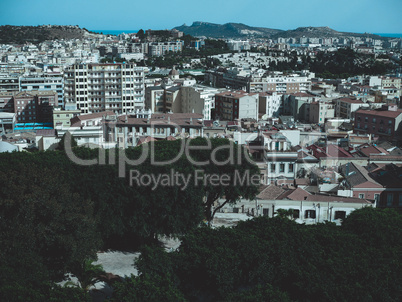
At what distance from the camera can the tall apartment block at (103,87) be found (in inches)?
1843

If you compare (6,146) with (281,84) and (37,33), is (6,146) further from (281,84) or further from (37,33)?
(37,33)

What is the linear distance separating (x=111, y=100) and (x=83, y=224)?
34.2 m

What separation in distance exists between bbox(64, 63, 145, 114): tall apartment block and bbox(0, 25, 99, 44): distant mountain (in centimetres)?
8578

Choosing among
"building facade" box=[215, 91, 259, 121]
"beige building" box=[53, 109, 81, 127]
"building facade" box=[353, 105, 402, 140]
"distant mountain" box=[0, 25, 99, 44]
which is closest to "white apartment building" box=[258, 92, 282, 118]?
"building facade" box=[215, 91, 259, 121]

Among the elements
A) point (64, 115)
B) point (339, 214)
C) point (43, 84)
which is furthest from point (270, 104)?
point (339, 214)

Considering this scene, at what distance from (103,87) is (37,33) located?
324 ft

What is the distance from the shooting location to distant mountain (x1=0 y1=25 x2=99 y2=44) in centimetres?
12756

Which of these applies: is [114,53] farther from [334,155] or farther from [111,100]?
[334,155]

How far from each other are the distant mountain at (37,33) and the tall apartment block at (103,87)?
85777 mm

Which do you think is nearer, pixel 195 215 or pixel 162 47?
pixel 195 215

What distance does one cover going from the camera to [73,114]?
40750 mm

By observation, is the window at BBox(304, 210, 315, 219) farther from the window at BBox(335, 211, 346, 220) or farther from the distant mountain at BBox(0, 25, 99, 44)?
the distant mountain at BBox(0, 25, 99, 44)

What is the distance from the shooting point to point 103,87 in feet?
156

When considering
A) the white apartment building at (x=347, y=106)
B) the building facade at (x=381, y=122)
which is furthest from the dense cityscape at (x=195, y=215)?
the white apartment building at (x=347, y=106)
